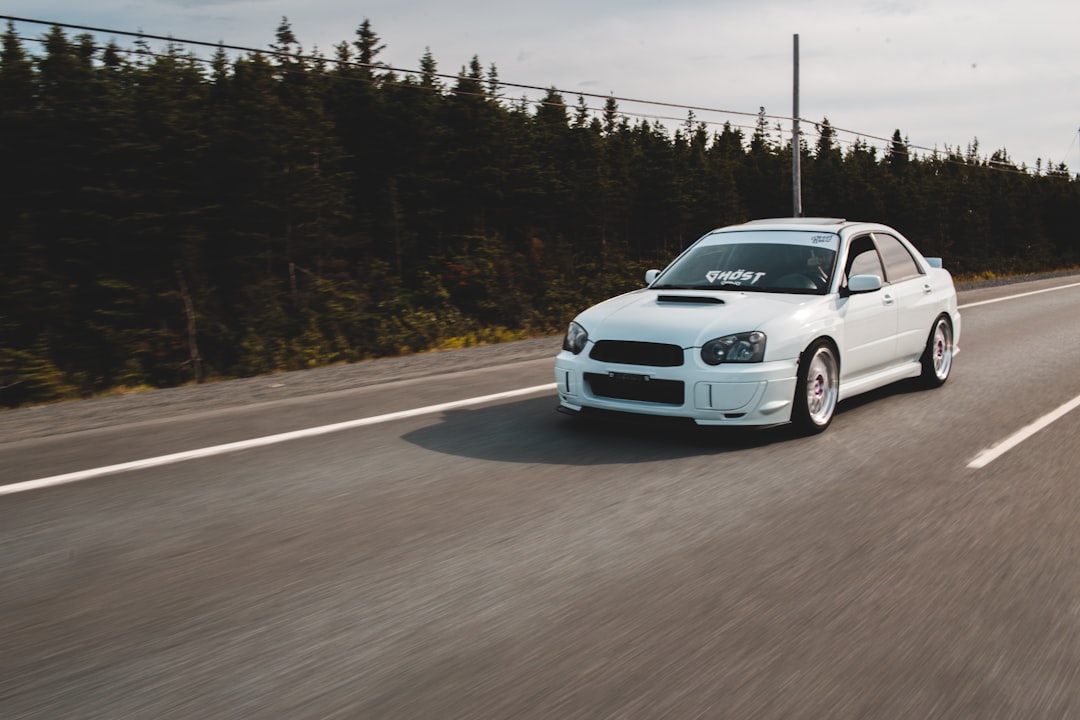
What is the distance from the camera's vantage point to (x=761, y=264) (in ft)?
28.4

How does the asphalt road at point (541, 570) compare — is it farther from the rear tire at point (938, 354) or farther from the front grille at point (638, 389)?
the rear tire at point (938, 354)

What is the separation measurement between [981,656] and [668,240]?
194ft

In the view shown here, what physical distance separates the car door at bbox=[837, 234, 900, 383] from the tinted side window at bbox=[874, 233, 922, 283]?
165 mm

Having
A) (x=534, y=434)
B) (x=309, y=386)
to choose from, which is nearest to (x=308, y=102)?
(x=309, y=386)

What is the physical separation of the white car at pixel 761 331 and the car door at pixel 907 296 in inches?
0.8

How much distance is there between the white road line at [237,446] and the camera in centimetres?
648

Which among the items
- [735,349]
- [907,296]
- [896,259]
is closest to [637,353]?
[735,349]

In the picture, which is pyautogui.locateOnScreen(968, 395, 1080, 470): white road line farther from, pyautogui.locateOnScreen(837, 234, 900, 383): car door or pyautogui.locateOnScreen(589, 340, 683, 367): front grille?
pyautogui.locateOnScreen(589, 340, 683, 367): front grille

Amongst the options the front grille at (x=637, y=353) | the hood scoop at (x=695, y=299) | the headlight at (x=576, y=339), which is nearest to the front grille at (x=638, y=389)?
the front grille at (x=637, y=353)

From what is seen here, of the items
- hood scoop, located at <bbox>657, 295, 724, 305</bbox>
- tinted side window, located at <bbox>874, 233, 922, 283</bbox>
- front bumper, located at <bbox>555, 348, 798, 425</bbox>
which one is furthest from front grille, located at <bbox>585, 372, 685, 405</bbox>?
tinted side window, located at <bbox>874, 233, 922, 283</bbox>

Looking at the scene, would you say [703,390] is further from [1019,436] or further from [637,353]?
[1019,436]

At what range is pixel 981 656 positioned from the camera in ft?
11.9

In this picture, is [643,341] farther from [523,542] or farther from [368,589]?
[368,589]

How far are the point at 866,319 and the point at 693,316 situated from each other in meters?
1.90
